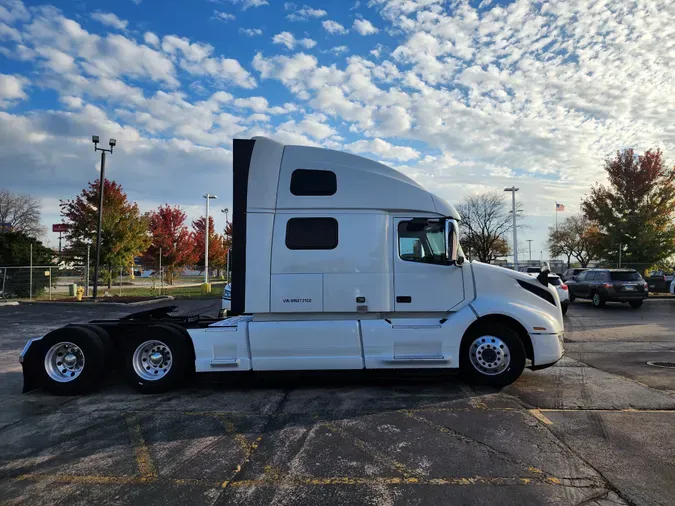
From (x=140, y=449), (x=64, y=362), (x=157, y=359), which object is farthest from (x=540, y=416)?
(x=64, y=362)

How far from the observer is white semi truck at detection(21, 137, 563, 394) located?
5.84m

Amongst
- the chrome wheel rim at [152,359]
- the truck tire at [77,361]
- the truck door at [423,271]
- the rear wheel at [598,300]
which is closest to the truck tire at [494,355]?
the truck door at [423,271]

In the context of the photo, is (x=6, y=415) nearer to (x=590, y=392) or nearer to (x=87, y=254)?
(x=590, y=392)

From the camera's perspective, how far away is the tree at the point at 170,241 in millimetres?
31750

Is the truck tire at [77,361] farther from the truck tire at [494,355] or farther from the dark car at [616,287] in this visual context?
the dark car at [616,287]

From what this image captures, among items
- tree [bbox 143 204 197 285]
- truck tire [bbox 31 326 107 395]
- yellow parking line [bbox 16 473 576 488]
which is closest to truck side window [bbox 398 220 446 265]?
yellow parking line [bbox 16 473 576 488]

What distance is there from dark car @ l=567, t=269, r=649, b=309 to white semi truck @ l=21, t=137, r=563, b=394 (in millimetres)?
14234

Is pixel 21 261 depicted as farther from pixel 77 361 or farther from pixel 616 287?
pixel 616 287

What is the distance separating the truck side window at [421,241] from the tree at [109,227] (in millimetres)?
22717

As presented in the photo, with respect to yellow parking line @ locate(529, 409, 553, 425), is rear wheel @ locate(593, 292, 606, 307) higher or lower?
higher

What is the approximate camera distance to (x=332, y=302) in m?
5.90

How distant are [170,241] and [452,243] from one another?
1183 inches

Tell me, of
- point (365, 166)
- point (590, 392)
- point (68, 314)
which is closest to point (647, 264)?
point (590, 392)

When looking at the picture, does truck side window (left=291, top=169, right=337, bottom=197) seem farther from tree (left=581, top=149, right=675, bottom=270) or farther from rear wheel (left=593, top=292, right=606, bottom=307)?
tree (left=581, top=149, right=675, bottom=270)
